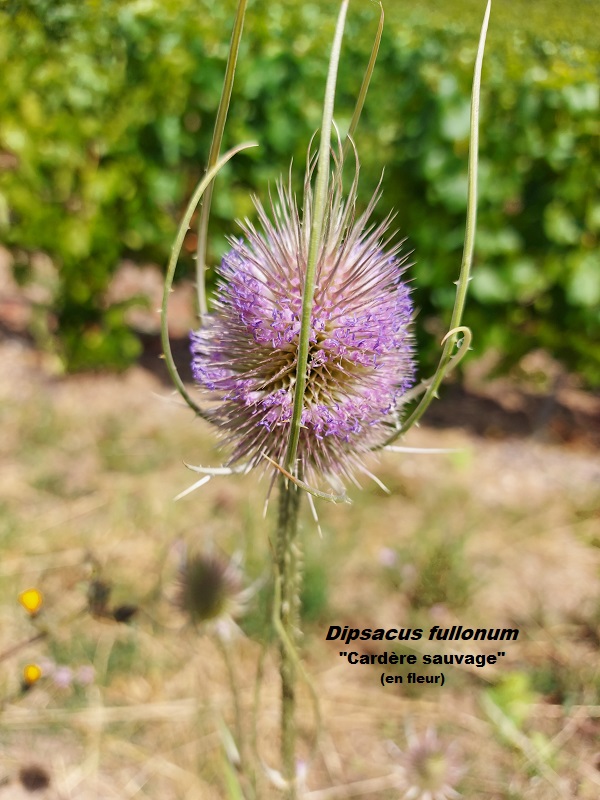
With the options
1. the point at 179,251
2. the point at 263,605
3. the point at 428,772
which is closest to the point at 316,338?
the point at 179,251

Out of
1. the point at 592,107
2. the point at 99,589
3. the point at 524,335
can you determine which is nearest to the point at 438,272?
the point at 524,335

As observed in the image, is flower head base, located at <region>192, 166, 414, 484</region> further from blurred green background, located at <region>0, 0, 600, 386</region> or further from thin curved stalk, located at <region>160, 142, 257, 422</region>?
blurred green background, located at <region>0, 0, 600, 386</region>

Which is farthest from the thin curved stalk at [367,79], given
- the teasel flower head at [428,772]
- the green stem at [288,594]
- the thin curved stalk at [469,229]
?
the teasel flower head at [428,772]

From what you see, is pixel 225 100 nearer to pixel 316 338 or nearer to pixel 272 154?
pixel 316 338

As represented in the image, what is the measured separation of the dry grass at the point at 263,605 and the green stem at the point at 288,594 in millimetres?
250

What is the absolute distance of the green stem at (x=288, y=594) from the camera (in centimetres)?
112

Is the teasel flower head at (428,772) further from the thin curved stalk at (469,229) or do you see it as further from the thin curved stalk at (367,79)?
the thin curved stalk at (367,79)

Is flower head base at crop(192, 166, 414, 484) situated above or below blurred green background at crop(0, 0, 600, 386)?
below

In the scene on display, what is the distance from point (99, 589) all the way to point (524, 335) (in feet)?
9.44

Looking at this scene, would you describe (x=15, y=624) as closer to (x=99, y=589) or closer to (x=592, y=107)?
(x=99, y=589)

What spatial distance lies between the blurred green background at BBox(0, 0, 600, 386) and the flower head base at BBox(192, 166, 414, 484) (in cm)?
244

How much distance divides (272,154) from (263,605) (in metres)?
2.51

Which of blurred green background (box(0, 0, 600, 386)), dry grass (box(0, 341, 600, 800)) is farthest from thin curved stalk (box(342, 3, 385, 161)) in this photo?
blurred green background (box(0, 0, 600, 386))

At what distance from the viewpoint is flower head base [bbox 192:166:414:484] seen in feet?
3.41
